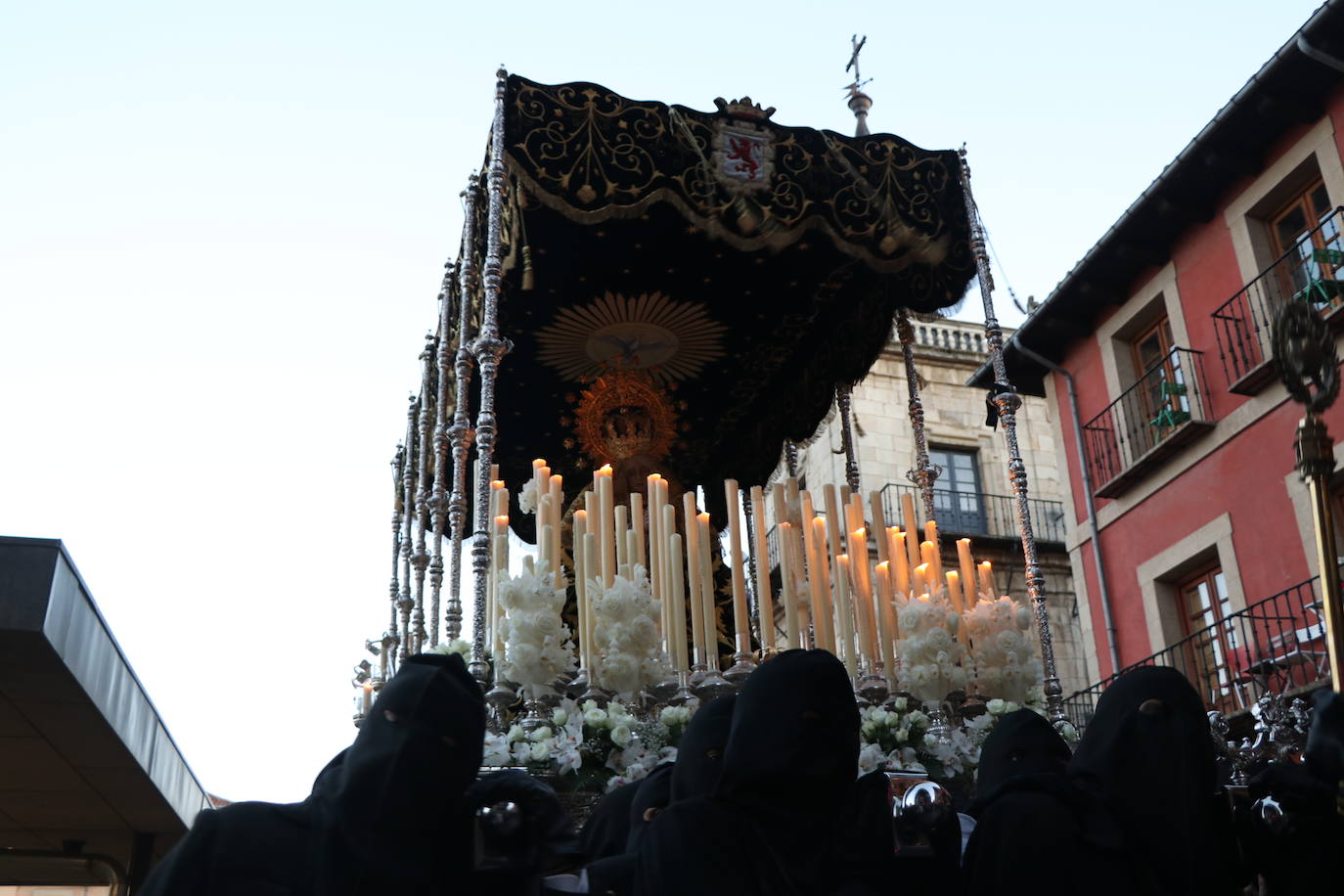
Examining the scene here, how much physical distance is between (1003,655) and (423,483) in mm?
4032

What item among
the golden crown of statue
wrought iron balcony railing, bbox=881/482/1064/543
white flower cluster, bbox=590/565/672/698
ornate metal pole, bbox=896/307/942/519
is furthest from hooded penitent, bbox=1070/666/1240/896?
wrought iron balcony railing, bbox=881/482/1064/543

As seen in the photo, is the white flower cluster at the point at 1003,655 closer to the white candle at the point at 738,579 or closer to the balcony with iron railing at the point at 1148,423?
the white candle at the point at 738,579

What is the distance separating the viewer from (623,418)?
841cm

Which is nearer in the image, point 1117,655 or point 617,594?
point 617,594

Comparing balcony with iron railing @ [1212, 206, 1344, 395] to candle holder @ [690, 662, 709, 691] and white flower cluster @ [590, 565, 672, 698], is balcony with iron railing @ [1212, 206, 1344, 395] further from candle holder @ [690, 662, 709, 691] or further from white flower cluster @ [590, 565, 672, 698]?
white flower cluster @ [590, 565, 672, 698]

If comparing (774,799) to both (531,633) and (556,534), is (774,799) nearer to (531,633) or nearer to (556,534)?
(531,633)

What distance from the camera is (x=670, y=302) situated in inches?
314

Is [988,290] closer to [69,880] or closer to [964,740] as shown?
[964,740]

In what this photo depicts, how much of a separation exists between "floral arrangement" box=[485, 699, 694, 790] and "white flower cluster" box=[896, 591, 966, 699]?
1182 millimetres

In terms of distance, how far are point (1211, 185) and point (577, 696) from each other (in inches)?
396

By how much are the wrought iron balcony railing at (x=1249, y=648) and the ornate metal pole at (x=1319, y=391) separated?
276 inches

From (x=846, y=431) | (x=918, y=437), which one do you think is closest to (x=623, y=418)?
(x=846, y=431)

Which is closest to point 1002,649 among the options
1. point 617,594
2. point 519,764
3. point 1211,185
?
point 617,594

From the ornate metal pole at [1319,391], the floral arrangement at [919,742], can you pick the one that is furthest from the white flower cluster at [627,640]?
the ornate metal pole at [1319,391]
